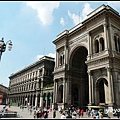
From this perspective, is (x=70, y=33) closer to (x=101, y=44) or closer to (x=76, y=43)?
(x=76, y=43)

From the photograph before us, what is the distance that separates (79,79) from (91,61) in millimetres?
10147

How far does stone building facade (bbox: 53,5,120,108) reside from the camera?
24.6 meters

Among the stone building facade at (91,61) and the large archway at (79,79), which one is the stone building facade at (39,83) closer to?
the large archway at (79,79)

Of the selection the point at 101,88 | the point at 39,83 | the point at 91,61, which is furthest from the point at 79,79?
the point at 39,83

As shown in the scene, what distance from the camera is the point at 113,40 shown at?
26594mm

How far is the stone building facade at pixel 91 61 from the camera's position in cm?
2461

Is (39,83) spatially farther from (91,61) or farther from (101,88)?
(91,61)

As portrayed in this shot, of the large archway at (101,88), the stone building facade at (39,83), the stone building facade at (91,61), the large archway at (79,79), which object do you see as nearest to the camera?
the stone building facade at (91,61)

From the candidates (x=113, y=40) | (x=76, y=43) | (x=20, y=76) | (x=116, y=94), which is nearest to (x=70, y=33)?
(x=76, y=43)

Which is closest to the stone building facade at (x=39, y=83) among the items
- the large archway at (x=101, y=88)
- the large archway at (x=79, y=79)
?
the large archway at (x=79, y=79)

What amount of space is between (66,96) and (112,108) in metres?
12.7

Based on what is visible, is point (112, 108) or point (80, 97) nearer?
point (112, 108)

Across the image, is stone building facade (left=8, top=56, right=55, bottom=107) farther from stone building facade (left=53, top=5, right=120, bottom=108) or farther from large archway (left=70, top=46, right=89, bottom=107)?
stone building facade (left=53, top=5, right=120, bottom=108)

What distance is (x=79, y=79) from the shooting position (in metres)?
36.6
